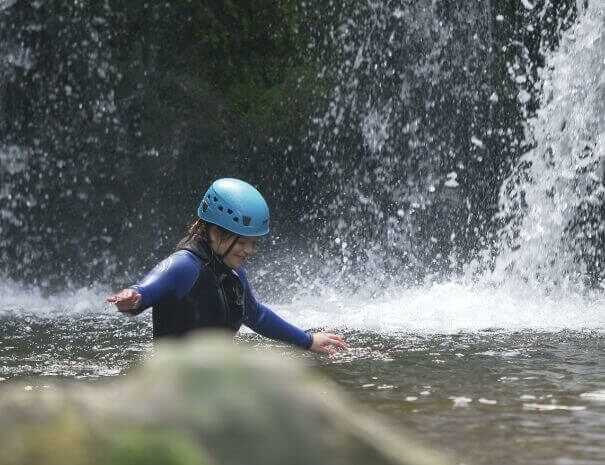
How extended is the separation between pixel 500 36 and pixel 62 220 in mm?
7034

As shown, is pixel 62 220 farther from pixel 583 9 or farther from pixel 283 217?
pixel 583 9

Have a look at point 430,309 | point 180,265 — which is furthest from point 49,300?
point 180,265

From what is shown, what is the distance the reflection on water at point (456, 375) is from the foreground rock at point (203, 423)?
207 centimetres

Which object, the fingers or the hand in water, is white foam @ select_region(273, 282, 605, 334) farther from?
the hand in water

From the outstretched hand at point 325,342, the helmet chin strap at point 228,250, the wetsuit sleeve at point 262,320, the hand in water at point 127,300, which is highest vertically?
the helmet chin strap at point 228,250

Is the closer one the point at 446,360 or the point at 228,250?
the point at 228,250

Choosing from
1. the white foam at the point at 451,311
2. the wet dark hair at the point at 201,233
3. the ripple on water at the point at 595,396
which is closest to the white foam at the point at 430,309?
the white foam at the point at 451,311

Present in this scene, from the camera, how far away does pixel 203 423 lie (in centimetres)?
162

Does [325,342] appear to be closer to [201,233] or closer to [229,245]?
[229,245]

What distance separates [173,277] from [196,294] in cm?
15

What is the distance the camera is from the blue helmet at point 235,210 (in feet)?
15.5

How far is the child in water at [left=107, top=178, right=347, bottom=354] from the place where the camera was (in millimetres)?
4550

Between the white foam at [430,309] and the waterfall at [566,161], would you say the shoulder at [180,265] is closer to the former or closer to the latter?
the white foam at [430,309]

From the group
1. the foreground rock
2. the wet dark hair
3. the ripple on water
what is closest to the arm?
the wet dark hair
